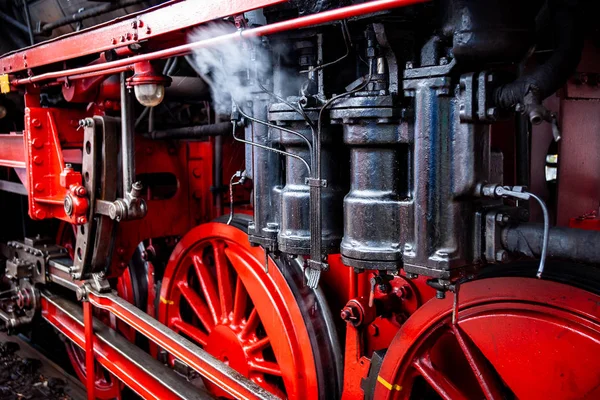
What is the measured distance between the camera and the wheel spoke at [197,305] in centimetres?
282

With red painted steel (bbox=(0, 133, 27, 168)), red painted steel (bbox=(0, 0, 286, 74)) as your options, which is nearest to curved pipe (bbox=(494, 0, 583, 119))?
red painted steel (bbox=(0, 0, 286, 74))

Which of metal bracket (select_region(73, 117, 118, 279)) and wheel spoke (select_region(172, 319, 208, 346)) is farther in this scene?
wheel spoke (select_region(172, 319, 208, 346))

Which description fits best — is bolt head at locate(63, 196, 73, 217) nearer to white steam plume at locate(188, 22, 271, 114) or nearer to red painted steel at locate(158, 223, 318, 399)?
red painted steel at locate(158, 223, 318, 399)

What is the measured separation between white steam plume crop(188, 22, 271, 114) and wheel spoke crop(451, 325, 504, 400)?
96 cm

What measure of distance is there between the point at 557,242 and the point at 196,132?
1.96 meters

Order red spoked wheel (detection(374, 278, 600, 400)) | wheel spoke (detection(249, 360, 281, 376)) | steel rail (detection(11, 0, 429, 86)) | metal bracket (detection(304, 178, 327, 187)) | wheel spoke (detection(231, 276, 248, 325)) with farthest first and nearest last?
1. wheel spoke (detection(231, 276, 248, 325))
2. wheel spoke (detection(249, 360, 281, 376))
3. metal bracket (detection(304, 178, 327, 187))
4. red spoked wheel (detection(374, 278, 600, 400))
5. steel rail (detection(11, 0, 429, 86))

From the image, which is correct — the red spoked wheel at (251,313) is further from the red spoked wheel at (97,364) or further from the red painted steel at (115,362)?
the red spoked wheel at (97,364)

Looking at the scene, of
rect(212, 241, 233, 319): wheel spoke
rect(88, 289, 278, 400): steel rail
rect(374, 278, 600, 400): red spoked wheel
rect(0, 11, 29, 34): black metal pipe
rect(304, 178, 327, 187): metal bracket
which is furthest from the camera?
rect(0, 11, 29, 34): black metal pipe

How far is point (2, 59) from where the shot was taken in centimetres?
298

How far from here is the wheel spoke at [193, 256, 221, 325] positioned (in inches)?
109

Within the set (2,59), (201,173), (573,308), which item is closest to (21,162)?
(2,59)

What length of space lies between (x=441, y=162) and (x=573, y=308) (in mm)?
451

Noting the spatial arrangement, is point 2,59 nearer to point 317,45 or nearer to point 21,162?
point 21,162

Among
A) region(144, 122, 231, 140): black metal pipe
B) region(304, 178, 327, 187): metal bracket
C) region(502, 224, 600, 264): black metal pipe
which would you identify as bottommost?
region(502, 224, 600, 264): black metal pipe
